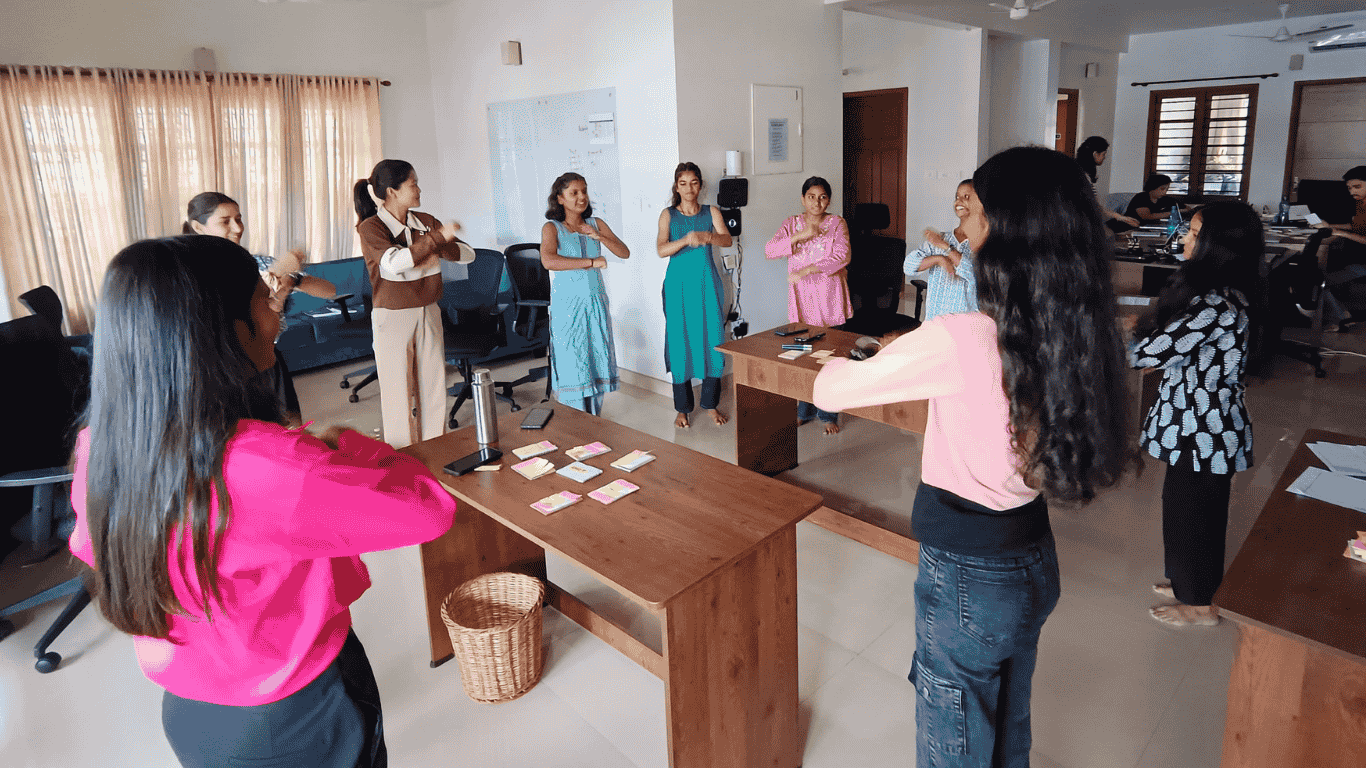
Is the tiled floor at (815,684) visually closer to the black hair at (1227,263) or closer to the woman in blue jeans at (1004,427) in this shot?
the black hair at (1227,263)

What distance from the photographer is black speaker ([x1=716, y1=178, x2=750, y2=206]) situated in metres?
4.95

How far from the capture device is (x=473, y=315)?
204 inches

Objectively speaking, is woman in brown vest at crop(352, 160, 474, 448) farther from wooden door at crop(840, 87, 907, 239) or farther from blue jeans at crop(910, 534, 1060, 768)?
wooden door at crop(840, 87, 907, 239)

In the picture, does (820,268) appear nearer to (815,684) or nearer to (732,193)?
(732,193)

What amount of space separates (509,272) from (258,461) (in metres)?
4.58

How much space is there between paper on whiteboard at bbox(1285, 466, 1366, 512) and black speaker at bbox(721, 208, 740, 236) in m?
3.36

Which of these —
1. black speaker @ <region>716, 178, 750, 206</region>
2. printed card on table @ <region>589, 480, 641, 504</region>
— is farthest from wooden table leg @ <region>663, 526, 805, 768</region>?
black speaker @ <region>716, 178, 750, 206</region>

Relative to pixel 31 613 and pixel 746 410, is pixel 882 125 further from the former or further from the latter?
pixel 31 613

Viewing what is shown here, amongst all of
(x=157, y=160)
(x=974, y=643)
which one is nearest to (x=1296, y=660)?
(x=974, y=643)

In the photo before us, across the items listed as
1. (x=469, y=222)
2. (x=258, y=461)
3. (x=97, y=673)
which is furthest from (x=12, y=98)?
(x=258, y=461)

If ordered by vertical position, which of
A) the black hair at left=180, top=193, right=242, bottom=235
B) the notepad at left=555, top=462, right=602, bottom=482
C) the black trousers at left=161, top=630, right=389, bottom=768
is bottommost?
the black trousers at left=161, top=630, right=389, bottom=768

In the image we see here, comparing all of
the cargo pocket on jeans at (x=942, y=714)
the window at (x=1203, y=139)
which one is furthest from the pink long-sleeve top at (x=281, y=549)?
the window at (x=1203, y=139)

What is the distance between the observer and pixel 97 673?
8.71 ft

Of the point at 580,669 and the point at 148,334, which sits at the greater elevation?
the point at 148,334
